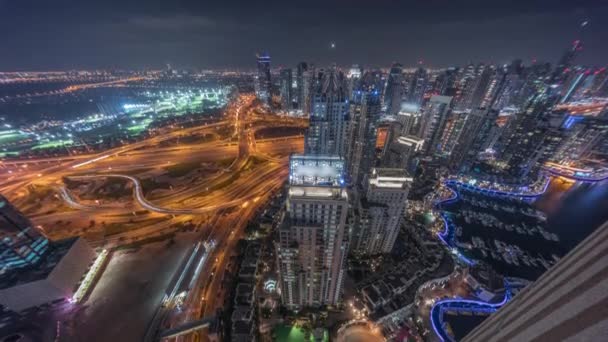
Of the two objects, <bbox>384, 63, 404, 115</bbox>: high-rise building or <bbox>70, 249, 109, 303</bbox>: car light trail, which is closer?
<bbox>70, 249, 109, 303</bbox>: car light trail

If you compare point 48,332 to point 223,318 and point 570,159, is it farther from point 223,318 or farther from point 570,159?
point 570,159

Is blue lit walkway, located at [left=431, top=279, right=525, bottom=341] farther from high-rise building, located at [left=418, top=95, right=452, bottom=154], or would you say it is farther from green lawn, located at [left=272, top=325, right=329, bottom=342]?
high-rise building, located at [left=418, top=95, right=452, bottom=154]

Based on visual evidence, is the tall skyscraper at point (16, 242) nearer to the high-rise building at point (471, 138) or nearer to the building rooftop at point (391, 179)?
the building rooftop at point (391, 179)

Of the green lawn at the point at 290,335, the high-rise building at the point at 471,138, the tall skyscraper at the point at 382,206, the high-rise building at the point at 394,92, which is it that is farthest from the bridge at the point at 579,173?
the green lawn at the point at 290,335

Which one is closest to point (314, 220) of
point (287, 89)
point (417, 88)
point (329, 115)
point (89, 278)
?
point (329, 115)

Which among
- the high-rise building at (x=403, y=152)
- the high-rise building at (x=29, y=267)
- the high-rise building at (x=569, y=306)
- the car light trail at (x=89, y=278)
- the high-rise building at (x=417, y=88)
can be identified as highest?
the high-rise building at (x=569, y=306)

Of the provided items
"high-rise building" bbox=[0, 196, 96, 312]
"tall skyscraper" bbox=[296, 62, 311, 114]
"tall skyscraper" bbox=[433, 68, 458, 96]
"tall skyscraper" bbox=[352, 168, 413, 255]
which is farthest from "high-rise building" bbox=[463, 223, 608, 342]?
"tall skyscraper" bbox=[433, 68, 458, 96]
